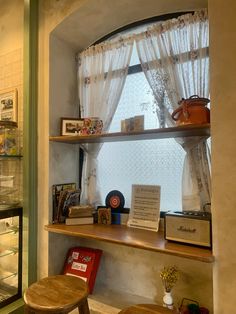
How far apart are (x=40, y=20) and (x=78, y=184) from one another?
132 centimetres

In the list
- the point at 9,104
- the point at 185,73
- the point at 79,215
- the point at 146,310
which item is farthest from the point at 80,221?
the point at 185,73

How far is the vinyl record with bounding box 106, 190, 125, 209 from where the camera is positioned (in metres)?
1.81

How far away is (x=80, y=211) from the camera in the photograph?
5.79 feet

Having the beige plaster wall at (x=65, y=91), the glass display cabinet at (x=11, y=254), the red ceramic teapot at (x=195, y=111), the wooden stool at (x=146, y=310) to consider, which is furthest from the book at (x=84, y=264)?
the red ceramic teapot at (x=195, y=111)

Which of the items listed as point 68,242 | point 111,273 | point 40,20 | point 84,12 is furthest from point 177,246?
point 40,20

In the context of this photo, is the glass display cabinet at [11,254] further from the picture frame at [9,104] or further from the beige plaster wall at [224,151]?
the beige plaster wall at [224,151]

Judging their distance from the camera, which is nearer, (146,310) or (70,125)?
(146,310)

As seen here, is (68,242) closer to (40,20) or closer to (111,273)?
(111,273)

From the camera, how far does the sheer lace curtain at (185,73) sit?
151 cm

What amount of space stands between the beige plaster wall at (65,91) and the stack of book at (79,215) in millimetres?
165

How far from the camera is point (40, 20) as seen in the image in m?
1.84

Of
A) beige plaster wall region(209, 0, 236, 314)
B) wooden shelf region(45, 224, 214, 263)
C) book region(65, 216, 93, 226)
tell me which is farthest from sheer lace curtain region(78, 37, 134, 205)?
beige plaster wall region(209, 0, 236, 314)

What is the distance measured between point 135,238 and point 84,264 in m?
0.60

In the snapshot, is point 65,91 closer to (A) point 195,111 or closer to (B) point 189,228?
(A) point 195,111
